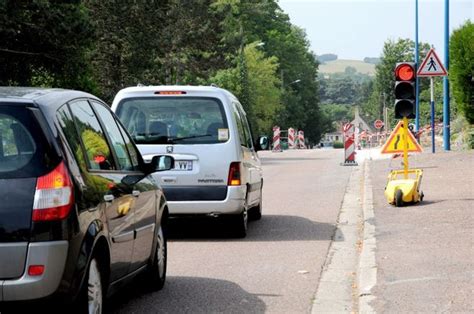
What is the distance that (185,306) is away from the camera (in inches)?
302

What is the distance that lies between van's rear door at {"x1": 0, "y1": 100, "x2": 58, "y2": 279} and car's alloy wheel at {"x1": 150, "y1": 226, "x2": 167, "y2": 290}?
2744mm

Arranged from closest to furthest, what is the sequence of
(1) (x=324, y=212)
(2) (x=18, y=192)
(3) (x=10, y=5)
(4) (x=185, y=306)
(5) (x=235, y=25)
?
(2) (x=18, y=192) < (4) (x=185, y=306) < (1) (x=324, y=212) < (3) (x=10, y=5) < (5) (x=235, y=25)

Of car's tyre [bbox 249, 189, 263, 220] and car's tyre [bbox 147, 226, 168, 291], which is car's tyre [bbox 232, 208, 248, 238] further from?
car's tyre [bbox 147, 226, 168, 291]

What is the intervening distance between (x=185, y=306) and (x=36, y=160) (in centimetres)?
258

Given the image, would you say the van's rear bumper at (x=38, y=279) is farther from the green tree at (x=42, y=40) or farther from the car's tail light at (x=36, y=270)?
the green tree at (x=42, y=40)

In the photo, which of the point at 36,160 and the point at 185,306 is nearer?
the point at 36,160

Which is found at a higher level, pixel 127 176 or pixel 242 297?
pixel 127 176

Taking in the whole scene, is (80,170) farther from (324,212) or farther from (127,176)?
(324,212)

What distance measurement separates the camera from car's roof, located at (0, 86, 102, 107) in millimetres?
5707

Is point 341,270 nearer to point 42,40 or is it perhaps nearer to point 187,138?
point 187,138

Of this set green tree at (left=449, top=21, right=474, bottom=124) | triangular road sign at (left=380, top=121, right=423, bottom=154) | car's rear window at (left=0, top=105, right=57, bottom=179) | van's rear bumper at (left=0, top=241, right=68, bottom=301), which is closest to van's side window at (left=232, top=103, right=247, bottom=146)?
triangular road sign at (left=380, top=121, right=423, bottom=154)

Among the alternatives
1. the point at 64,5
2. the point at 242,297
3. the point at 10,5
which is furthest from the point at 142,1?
the point at 242,297

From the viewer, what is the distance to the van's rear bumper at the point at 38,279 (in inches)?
209

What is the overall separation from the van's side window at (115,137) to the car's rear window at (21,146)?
148 centimetres
